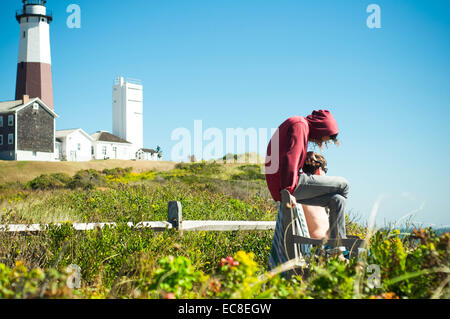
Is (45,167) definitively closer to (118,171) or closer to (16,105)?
(118,171)

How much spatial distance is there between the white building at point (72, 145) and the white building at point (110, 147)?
1.48 meters

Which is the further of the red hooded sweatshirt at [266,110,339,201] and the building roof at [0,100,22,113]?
the building roof at [0,100,22,113]

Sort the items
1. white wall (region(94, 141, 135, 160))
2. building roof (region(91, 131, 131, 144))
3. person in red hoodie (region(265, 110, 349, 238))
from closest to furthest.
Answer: person in red hoodie (region(265, 110, 349, 238)), white wall (region(94, 141, 135, 160)), building roof (region(91, 131, 131, 144))

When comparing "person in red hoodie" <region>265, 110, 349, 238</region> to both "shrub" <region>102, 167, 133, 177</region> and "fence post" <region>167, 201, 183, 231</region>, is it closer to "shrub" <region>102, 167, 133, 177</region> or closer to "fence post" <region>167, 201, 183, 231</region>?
"fence post" <region>167, 201, 183, 231</region>

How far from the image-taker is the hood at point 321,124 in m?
3.71

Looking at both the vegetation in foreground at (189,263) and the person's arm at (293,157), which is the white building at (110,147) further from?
the person's arm at (293,157)

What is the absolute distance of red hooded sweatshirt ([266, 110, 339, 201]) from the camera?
136 inches

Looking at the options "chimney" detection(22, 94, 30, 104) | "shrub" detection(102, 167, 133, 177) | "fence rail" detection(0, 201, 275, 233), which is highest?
"chimney" detection(22, 94, 30, 104)

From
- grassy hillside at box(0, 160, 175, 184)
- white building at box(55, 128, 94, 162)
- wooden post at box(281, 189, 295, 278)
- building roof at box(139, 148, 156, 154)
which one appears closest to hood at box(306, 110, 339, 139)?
wooden post at box(281, 189, 295, 278)

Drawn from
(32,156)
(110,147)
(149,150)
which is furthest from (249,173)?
(149,150)

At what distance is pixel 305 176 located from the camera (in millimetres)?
3459

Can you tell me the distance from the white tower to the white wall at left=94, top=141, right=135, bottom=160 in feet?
3.62

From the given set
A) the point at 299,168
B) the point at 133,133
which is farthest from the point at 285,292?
the point at 133,133
